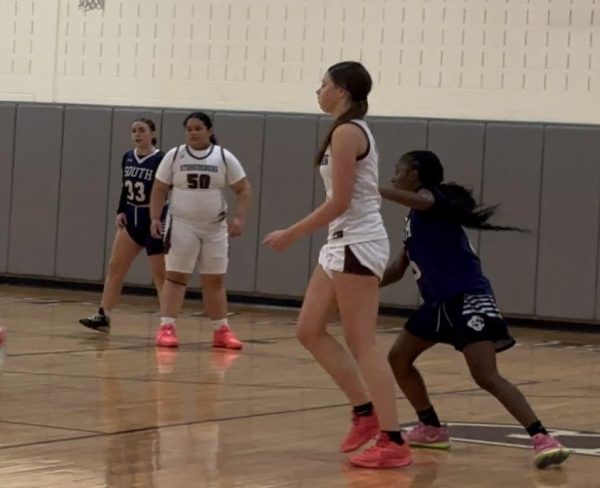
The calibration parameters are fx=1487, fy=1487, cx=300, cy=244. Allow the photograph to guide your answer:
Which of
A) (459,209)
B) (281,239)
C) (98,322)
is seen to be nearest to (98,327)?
(98,322)

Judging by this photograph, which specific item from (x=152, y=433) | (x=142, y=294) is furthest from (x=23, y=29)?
(x=152, y=433)

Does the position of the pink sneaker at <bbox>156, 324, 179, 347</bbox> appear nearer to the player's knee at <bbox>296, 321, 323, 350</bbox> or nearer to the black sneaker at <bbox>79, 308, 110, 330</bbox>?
the black sneaker at <bbox>79, 308, 110, 330</bbox>

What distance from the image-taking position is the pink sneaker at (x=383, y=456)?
6.94m

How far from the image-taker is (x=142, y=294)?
675 inches

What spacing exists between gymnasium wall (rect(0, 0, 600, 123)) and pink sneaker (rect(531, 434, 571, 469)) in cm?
835

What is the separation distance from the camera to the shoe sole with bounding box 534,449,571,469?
7.10m

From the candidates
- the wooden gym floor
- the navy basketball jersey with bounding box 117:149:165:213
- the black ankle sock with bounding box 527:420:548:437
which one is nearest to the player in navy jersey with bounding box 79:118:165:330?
the navy basketball jersey with bounding box 117:149:165:213

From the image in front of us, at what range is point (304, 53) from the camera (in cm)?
1630

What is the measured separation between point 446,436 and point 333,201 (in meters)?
1.61

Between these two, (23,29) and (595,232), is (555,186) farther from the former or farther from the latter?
(23,29)

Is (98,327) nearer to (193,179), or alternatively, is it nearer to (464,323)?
(193,179)

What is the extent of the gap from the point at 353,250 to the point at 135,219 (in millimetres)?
6376

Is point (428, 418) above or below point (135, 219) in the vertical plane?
below

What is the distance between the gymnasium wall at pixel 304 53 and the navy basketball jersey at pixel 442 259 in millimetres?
7854
